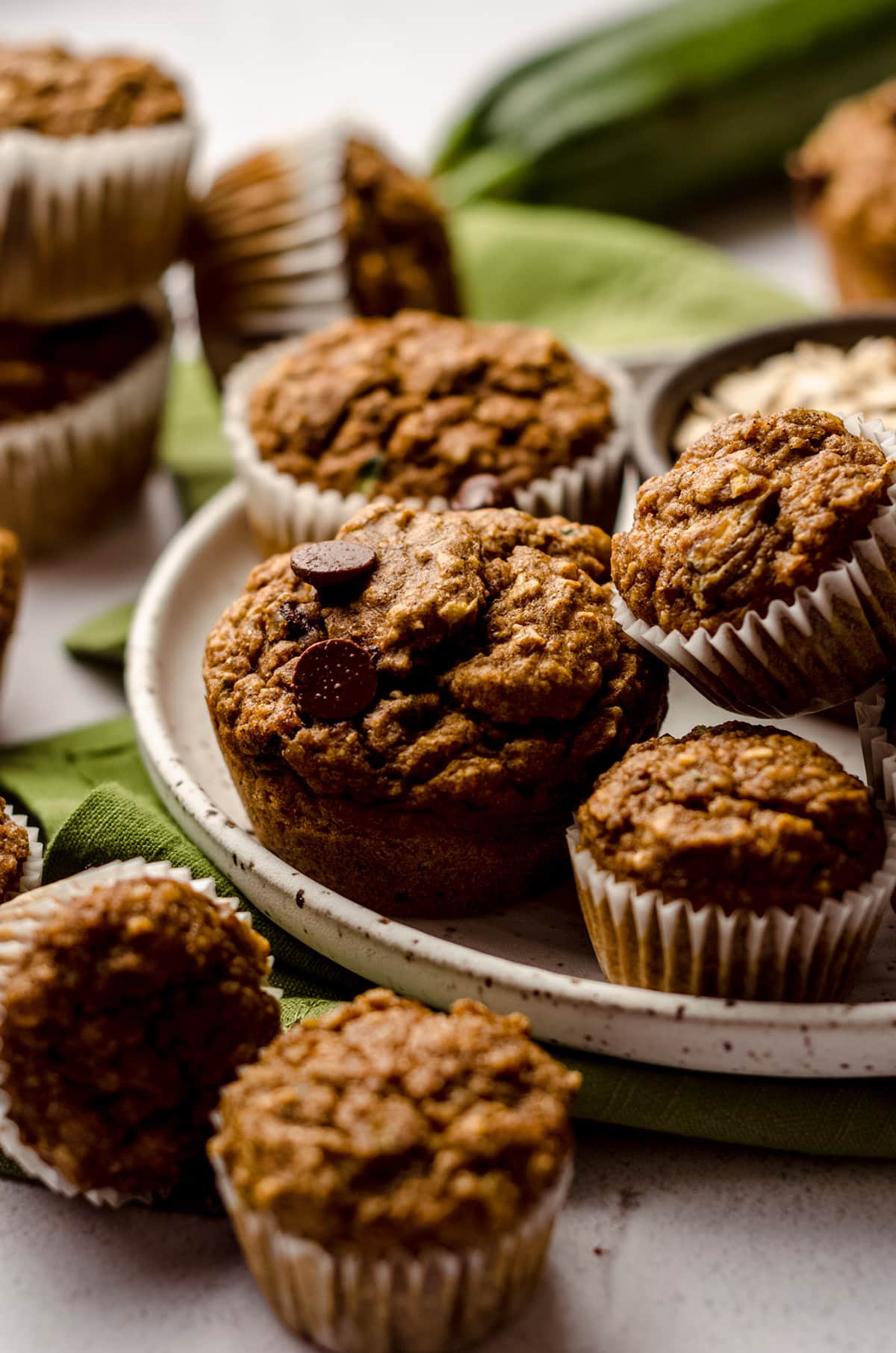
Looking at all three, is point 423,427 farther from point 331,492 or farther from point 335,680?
point 335,680

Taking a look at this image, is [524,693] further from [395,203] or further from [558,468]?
[395,203]

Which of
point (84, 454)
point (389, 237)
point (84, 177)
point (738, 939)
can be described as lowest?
point (84, 454)

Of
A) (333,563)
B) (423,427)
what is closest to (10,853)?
(333,563)

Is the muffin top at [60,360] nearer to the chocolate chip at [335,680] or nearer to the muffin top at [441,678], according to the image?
the muffin top at [441,678]

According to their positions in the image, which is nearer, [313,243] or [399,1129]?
[399,1129]

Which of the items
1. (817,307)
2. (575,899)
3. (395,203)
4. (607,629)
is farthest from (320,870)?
(817,307)

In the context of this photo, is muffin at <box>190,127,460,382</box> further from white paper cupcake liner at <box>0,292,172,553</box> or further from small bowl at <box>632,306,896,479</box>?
small bowl at <box>632,306,896,479</box>

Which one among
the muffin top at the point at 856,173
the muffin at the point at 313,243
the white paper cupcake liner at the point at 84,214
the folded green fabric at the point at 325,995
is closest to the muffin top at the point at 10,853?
the folded green fabric at the point at 325,995
